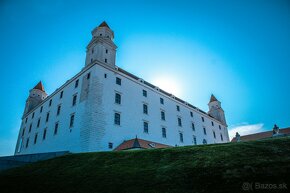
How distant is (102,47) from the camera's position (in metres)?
29.4

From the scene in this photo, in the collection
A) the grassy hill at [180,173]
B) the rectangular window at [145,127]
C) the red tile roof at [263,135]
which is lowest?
the grassy hill at [180,173]

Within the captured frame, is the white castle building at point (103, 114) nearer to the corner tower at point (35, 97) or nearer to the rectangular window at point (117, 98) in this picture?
the rectangular window at point (117, 98)

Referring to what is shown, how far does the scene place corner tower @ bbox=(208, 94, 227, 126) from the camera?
55.6 metres

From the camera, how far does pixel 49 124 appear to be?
31.5 metres

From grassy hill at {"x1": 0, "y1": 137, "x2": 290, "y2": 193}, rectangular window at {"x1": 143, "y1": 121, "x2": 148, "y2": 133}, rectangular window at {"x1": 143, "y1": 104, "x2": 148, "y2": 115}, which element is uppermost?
rectangular window at {"x1": 143, "y1": 104, "x2": 148, "y2": 115}

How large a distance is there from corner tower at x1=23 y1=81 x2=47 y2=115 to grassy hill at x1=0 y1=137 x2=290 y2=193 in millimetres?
38430

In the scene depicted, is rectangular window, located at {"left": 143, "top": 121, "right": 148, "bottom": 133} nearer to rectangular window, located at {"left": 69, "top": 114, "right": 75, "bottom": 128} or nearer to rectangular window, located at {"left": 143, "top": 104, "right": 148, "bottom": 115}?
rectangular window, located at {"left": 143, "top": 104, "right": 148, "bottom": 115}

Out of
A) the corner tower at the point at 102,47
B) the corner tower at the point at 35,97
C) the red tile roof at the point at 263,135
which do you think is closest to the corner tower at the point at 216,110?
the red tile roof at the point at 263,135

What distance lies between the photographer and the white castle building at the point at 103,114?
77.9ft

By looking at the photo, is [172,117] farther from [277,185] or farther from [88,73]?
[277,185]

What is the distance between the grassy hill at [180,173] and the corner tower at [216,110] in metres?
47.3

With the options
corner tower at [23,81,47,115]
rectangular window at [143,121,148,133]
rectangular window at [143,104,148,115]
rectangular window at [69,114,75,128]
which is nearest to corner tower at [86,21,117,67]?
rectangular window at [69,114,75,128]

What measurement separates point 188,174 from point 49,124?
29277 mm

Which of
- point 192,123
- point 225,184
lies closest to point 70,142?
point 225,184
